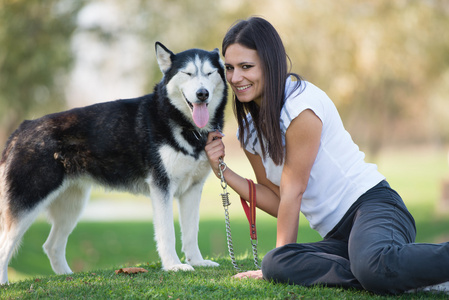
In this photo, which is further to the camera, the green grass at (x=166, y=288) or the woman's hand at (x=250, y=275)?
the woman's hand at (x=250, y=275)

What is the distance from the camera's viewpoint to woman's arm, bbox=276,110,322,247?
3059mm

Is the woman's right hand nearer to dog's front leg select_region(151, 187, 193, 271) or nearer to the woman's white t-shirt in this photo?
dog's front leg select_region(151, 187, 193, 271)

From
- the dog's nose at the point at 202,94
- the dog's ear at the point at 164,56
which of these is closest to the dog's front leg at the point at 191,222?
the dog's nose at the point at 202,94

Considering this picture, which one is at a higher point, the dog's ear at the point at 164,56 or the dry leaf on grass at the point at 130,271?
the dog's ear at the point at 164,56

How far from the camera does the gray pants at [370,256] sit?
2637mm

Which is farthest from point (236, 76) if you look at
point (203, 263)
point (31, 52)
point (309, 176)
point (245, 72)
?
point (31, 52)

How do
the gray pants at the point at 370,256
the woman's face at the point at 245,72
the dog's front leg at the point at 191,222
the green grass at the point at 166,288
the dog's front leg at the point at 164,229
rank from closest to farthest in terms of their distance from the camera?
1. the gray pants at the point at 370,256
2. the green grass at the point at 166,288
3. the woman's face at the point at 245,72
4. the dog's front leg at the point at 164,229
5. the dog's front leg at the point at 191,222

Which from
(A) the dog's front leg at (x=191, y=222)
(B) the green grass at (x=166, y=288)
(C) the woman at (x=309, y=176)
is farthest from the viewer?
(A) the dog's front leg at (x=191, y=222)

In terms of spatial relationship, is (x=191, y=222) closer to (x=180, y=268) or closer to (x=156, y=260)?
(x=180, y=268)

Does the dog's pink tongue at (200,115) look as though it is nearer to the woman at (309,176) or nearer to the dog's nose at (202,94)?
the dog's nose at (202,94)

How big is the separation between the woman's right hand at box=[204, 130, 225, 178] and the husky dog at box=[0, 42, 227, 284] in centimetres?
13

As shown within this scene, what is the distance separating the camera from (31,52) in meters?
10.5

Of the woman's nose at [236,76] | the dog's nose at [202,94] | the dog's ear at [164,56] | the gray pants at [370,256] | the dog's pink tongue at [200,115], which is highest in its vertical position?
the dog's ear at [164,56]

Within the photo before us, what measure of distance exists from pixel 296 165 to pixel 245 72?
0.70 metres
